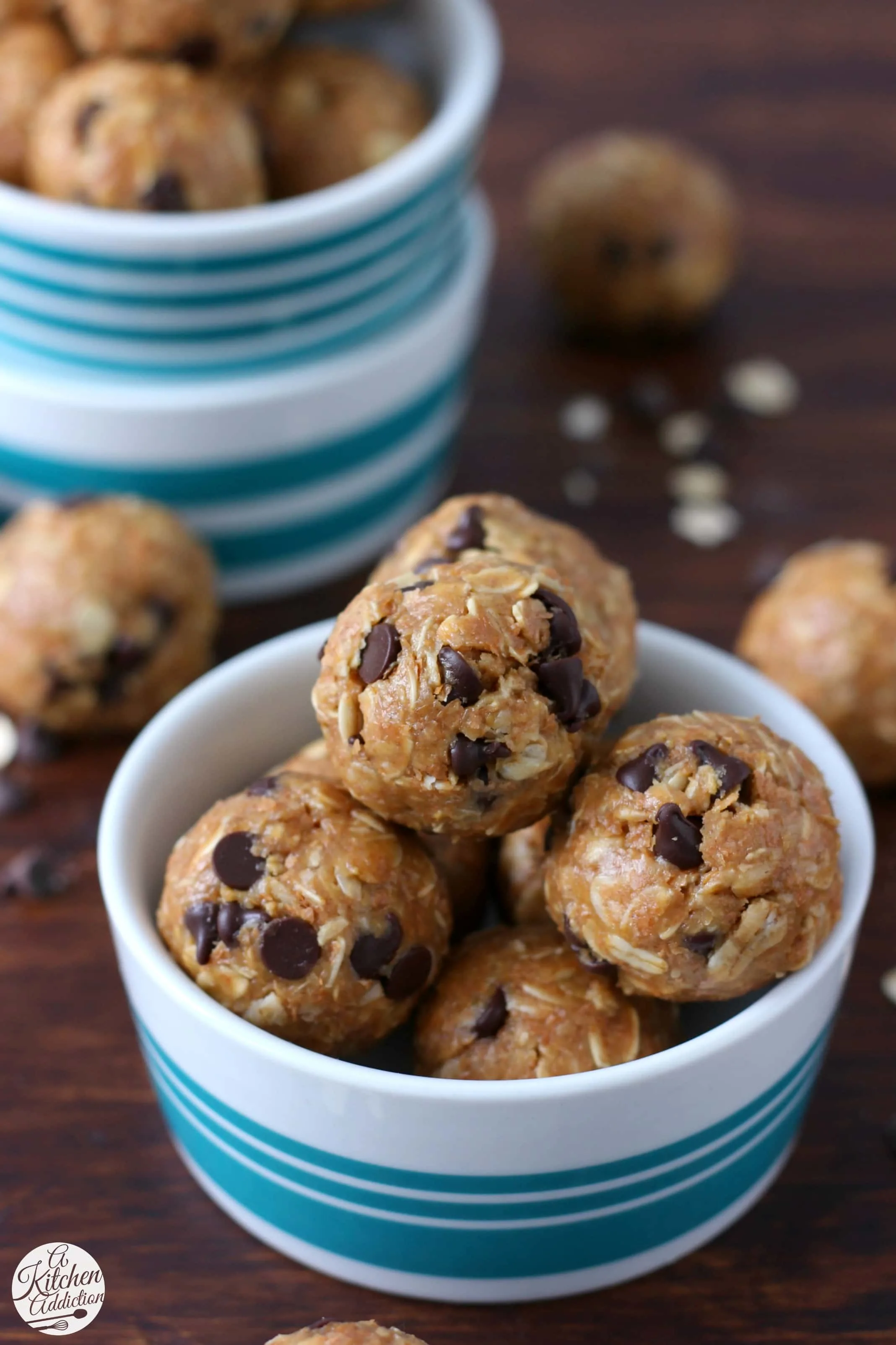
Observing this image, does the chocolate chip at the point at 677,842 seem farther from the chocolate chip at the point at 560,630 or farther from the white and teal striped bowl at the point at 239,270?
the white and teal striped bowl at the point at 239,270

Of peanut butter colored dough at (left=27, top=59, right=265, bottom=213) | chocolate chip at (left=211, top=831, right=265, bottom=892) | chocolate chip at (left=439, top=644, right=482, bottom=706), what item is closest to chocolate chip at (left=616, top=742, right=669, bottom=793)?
chocolate chip at (left=439, top=644, right=482, bottom=706)

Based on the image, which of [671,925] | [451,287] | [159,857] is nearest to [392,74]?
[451,287]

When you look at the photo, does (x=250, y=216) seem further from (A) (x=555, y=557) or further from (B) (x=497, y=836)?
(B) (x=497, y=836)

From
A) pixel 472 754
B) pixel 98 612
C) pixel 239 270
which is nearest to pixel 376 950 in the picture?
pixel 472 754

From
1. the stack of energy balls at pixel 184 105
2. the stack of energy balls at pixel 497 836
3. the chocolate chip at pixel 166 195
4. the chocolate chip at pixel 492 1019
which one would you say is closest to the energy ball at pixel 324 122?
the stack of energy balls at pixel 184 105

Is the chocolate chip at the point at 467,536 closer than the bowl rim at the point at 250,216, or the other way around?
the chocolate chip at the point at 467,536

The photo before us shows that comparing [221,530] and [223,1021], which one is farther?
[221,530]

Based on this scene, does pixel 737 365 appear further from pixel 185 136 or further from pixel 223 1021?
pixel 223 1021
